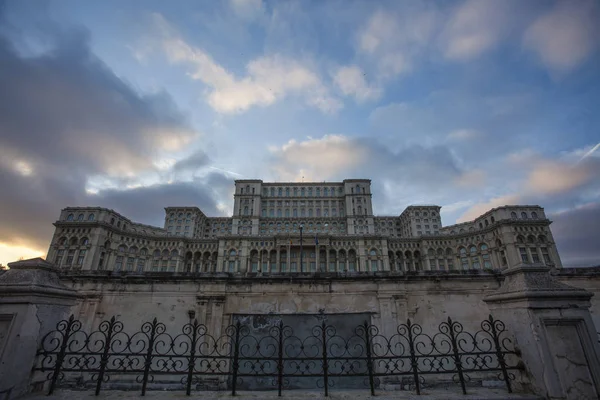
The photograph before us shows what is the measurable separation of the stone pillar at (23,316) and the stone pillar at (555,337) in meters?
6.94

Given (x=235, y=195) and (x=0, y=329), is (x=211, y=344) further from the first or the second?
(x=235, y=195)

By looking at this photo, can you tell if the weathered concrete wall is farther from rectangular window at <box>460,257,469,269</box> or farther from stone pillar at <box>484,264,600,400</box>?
rectangular window at <box>460,257,469,269</box>

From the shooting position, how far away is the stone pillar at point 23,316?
137 inches

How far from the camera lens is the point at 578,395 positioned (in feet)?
11.1

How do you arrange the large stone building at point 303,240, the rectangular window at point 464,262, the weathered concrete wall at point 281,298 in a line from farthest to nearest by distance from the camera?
the rectangular window at point 464,262, the large stone building at point 303,240, the weathered concrete wall at point 281,298

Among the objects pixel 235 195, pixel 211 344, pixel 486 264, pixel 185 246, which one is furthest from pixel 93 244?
pixel 486 264

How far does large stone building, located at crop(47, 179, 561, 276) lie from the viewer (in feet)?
201

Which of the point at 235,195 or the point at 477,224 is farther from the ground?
the point at 235,195

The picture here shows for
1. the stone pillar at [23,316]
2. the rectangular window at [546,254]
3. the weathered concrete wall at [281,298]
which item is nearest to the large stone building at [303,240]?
the rectangular window at [546,254]

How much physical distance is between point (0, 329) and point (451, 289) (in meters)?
9.94

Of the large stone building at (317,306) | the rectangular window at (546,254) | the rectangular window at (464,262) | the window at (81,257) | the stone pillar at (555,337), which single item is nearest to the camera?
the stone pillar at (555,337)

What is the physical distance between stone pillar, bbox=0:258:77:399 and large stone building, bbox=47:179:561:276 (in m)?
50.6

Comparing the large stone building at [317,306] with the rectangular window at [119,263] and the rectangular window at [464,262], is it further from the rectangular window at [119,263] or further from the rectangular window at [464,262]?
the rectangular window at [119,263]

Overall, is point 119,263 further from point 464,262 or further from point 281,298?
point 464,262
